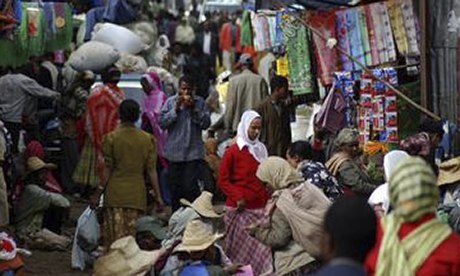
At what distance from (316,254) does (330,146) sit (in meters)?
4.09

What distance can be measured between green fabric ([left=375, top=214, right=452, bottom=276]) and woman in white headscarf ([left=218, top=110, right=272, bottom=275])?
4348mm

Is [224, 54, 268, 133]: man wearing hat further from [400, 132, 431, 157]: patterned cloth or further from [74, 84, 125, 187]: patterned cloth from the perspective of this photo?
[400, 132, 431, 157]: patterned cloth

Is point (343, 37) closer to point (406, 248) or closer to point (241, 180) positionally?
point (241, 180)

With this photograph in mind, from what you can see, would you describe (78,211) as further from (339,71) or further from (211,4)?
(211,4)

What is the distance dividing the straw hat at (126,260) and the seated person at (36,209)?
3.13 meters

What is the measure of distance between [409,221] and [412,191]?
0.18 meters

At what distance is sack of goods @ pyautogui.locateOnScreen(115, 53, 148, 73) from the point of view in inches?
749

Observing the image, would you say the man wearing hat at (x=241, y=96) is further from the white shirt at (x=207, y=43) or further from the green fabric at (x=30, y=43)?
the white shirt at (x=207, y=43)

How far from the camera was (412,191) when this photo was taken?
5961 millimetres

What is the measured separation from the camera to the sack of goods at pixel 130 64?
19016 millimetres

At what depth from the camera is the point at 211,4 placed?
36969 mm

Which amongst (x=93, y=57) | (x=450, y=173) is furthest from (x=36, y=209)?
(x=93, y=57)

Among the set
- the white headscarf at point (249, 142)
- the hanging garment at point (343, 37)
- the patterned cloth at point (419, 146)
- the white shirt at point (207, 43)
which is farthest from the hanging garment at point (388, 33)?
the white shirt at point (207, 43)

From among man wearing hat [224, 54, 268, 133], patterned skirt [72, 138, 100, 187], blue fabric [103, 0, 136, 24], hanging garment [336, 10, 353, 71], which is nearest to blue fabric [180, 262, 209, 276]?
hanging garment [336, 10, 353, 71]
